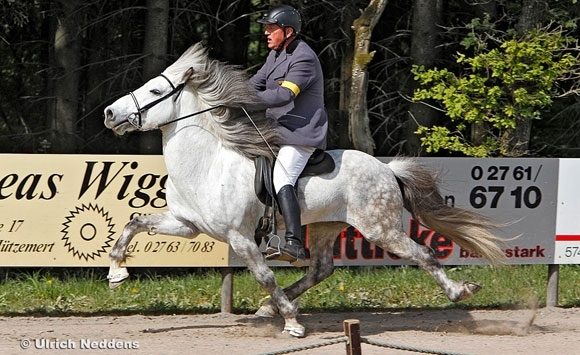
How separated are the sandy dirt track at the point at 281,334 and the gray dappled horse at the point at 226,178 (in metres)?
0.40

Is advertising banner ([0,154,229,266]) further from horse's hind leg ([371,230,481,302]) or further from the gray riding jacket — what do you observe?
horse's hind leg ([371,230,481,302])

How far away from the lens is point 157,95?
8.33 m

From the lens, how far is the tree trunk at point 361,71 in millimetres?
11805

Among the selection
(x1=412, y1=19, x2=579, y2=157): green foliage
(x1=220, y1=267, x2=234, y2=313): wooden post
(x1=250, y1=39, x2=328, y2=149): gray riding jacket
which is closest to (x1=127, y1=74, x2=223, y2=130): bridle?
(x1=250, y1=39, x2=328, y2=149): gray riding jacket

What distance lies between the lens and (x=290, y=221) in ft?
27.1

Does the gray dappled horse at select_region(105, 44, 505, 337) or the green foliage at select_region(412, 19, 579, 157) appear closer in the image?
→ the gray dappled horse at select_region(105, 44, 505, 337)

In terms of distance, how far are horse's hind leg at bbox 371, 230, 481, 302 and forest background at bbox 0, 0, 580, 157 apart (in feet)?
11.2

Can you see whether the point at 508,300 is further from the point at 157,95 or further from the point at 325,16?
the point at 325,16

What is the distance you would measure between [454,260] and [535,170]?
1.19m

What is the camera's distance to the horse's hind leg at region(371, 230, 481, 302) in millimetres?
8859

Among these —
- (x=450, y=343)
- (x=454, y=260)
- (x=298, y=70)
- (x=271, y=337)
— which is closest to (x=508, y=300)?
(x=454, y=260)

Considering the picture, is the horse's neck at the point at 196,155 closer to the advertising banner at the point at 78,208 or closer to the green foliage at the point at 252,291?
the advertising banner at the point at 78,208

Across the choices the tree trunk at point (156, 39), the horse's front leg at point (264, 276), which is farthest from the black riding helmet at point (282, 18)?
the tree trunk at point (156, 39)

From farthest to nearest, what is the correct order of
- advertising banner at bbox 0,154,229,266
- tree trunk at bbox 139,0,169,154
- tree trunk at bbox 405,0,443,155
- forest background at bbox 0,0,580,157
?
1. tree trunk at bbox 405,0,443,155
2. tree trunk at bbox 139,0,169,154
3. forest background at bbox 0,0,580,157
4. advertising banner at bbox 0,154,229,266
